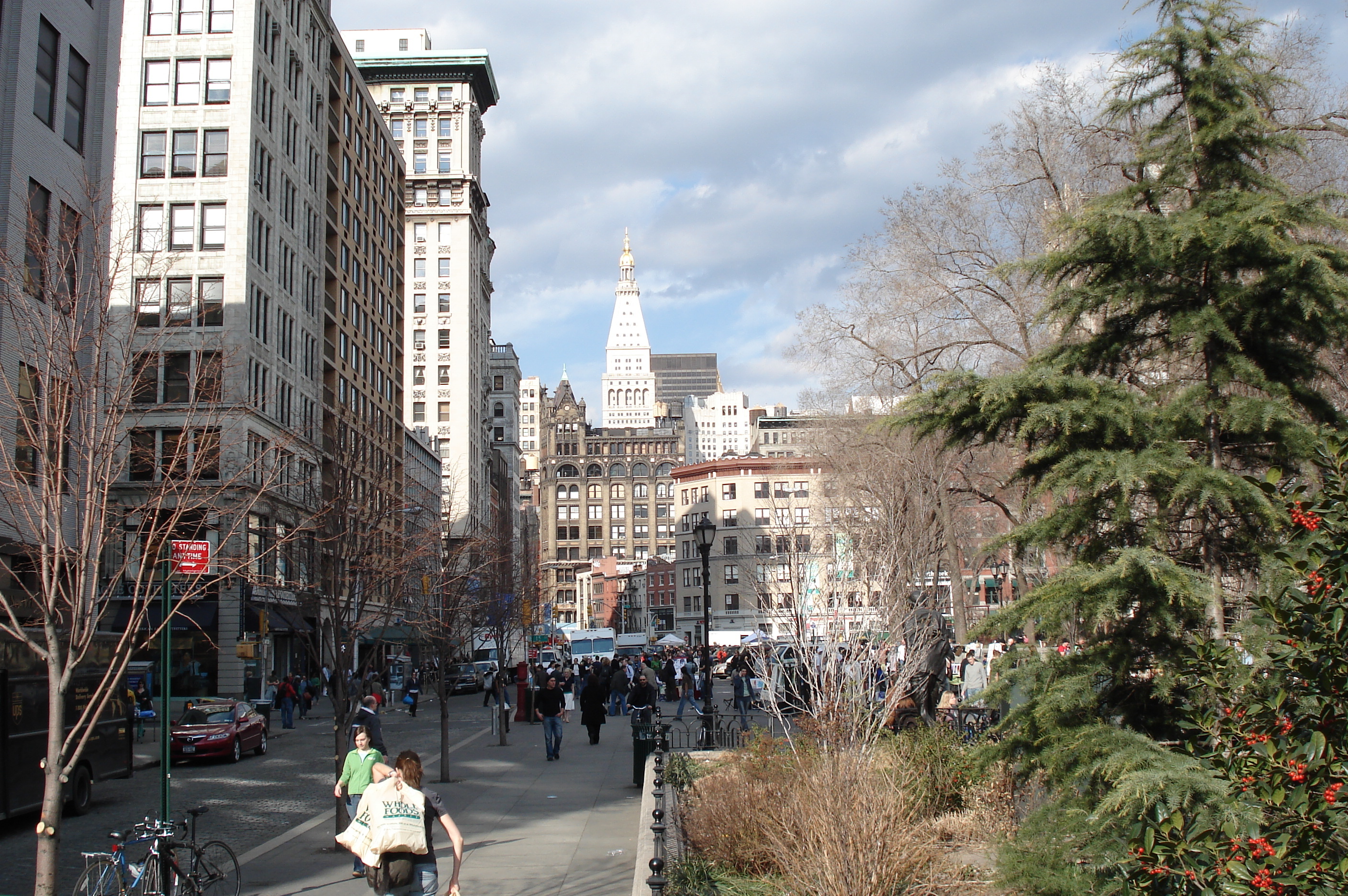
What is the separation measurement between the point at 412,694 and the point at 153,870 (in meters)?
34.5

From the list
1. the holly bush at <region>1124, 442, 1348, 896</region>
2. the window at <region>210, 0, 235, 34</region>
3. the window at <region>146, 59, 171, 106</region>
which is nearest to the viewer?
the holly bush at <region>1124, 442, 1348, 896</region>

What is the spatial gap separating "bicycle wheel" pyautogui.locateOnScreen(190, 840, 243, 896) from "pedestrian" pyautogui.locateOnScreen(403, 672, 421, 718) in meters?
31.7

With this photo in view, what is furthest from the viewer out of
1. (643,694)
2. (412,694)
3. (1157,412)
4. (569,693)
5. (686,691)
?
(412,694)

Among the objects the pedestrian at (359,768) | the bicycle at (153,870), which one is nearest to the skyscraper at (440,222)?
the pedestrian at (359,768)

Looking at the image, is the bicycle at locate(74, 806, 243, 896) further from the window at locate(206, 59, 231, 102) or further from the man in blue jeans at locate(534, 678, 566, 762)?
the window at locate(206, 59, 231, 102)

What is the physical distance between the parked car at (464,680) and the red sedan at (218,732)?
1123 inches

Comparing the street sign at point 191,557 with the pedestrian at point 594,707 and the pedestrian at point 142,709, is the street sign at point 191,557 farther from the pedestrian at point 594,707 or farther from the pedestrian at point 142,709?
the pedestrian at point 142,709

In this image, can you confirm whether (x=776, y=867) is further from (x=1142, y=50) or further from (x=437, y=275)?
(x=437, y=275)

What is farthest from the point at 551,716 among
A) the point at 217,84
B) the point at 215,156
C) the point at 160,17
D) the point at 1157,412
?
the point at 160,17

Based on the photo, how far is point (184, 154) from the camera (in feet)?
148

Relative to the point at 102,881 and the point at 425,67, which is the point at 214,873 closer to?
the point at 102,881

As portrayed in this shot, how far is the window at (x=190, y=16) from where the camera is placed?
150 ft

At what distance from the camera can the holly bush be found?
479 cm

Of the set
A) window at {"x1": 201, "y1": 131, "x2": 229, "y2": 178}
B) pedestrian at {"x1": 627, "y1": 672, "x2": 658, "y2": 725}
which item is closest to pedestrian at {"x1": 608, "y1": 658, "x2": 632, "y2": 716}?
pedestrian at {"x1": 627, "y1": 672, "x2": 658, "y2": 725}
